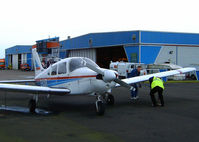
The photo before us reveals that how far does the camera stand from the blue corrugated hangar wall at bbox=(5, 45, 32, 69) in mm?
77325

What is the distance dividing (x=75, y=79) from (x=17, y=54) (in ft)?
267

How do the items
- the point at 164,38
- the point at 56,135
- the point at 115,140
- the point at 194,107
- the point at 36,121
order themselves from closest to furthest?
1. the point at 115,140
2. the point at 56,135
3. the point at 36,121
4. the point at 194,107
5. the point at 164,38

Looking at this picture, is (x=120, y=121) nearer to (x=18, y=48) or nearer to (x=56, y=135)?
(x=56, y=135)

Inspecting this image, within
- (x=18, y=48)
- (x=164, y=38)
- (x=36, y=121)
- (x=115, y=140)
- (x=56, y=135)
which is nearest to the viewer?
(x=115, y=140)

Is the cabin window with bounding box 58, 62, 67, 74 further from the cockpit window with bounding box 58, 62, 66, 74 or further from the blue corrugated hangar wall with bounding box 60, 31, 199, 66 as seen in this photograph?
the blue corrugated hangar wall with bounding box 60, 31, 199, 66

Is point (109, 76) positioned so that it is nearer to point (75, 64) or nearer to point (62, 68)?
point (75, 64)

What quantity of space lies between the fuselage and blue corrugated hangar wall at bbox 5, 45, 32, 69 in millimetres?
65727

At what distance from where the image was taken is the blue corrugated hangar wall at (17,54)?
77.3 metres

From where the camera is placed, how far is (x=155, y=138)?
6117 millimetres

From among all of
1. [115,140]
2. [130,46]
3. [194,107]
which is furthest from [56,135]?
[130,46]

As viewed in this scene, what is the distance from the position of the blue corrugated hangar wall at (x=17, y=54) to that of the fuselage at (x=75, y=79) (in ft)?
216

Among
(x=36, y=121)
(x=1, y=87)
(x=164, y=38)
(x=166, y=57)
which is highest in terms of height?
(x=164, y=38)

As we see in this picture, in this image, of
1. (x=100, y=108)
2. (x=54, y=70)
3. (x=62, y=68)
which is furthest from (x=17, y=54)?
(x=100, y=108)

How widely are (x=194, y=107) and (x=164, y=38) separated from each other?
88.3ft
